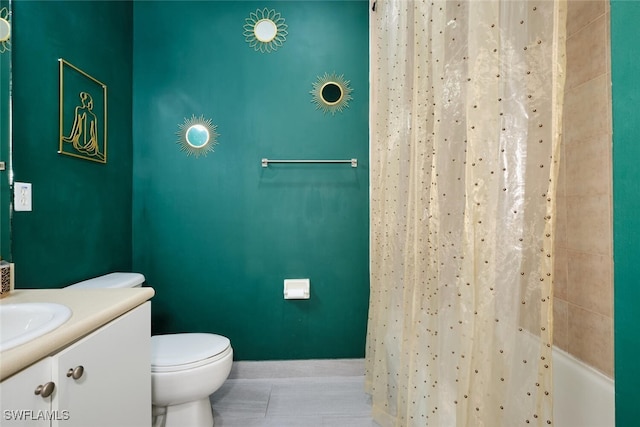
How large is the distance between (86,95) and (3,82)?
45cm

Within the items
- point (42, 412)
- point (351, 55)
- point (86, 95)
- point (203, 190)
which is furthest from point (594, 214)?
point (86, 95)

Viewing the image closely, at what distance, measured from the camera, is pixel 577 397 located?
1.02 m

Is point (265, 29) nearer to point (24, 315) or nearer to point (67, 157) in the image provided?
point (67, 157)

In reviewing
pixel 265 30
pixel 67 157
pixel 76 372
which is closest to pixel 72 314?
pixel 76 372

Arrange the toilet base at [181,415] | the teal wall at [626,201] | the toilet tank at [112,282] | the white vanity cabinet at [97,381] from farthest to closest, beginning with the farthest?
the toilet tank at [112,282]
the toilet base at [181,415]
the white vanity cabinet at [97,381]
the teal wall at [626,201]

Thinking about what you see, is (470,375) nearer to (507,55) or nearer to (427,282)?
A: (427,282)

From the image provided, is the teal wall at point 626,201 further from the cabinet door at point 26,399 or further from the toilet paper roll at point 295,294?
the toilet paper roll at point 295,294

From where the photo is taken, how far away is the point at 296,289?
189 cm

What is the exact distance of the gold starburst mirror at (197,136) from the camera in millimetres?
1925

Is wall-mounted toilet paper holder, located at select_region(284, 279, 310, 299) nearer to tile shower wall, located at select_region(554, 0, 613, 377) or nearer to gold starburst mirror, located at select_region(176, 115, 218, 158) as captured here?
gold starburst mirror, located at select_region(176, 115, 218, 158)

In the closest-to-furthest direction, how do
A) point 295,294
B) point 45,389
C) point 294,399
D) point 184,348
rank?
point 45,389, point 184,348, point 294,399, point 295,294

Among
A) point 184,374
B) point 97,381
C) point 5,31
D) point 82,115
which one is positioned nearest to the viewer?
point 97,381

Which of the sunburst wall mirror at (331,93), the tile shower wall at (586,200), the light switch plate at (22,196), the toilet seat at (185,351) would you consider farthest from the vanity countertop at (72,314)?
the tile shower wall at (586,200)

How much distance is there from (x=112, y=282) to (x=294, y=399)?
1241 millimetres
